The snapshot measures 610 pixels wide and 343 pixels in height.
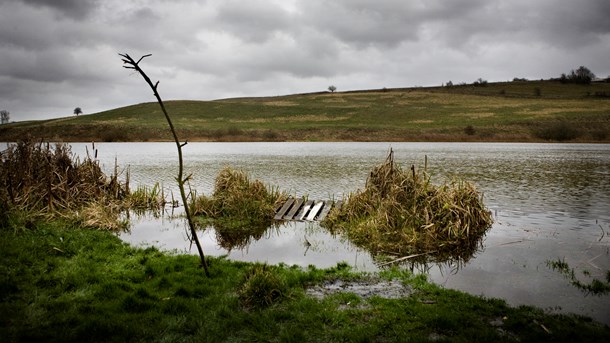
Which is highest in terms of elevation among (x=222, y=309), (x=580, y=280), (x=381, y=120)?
(x=381, y=120)

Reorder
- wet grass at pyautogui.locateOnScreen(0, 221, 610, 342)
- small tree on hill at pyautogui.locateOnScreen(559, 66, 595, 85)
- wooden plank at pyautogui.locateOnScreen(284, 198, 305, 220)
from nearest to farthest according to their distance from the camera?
wet grass at pyautogui.locateOnScreen(0, 221, 610, 342) < wooden plank at pyautogui.locateOnScreen(284, 198, 305, 220) < small tree on hill at pyautogui.locateOnScreen(559, 66, 595, 85)

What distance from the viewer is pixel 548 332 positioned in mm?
6973

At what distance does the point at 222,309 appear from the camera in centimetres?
767

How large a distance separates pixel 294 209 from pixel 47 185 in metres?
9.80

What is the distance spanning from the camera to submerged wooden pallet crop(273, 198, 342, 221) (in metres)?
18.0

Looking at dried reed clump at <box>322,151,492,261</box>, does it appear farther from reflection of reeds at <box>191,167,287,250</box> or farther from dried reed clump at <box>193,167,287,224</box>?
dried reed clump at <box>193,167,287,224</box>

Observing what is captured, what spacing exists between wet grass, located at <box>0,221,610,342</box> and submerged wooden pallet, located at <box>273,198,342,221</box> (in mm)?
7497

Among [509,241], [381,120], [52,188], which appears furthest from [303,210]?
[381,120]

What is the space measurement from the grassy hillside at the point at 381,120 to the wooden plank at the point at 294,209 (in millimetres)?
60111

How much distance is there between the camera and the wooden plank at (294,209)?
18084 mm

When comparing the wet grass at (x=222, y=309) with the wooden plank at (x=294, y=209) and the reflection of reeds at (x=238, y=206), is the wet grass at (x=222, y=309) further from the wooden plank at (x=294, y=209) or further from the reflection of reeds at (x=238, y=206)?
the wooden plank at (x=294, y=209)

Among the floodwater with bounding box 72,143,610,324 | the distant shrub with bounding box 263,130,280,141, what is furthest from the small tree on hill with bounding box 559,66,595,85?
the floodwater with bounding box 72,143,610,324

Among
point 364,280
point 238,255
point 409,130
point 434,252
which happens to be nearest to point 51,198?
point 238,255

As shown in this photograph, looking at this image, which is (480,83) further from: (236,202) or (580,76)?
(236,202)
